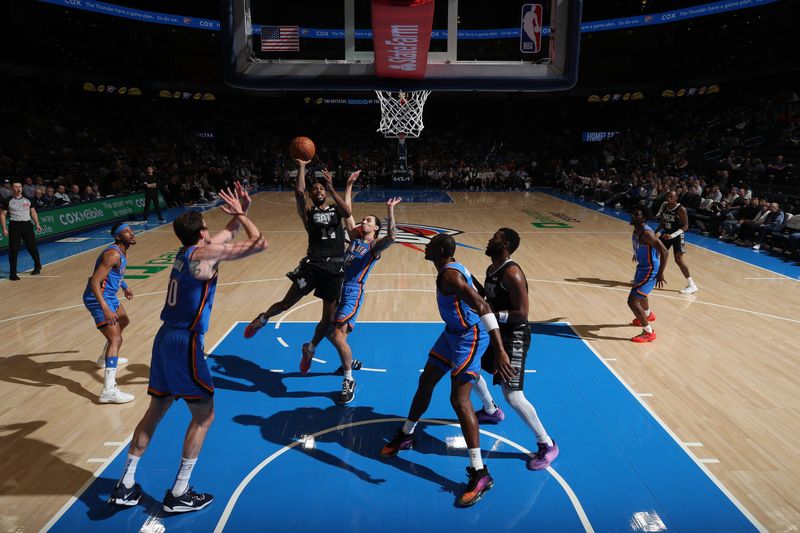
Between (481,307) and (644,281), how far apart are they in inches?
162

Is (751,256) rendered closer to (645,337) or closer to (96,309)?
(645,337)

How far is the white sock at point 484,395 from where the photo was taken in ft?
14.6

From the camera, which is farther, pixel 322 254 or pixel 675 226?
pixel 675 226

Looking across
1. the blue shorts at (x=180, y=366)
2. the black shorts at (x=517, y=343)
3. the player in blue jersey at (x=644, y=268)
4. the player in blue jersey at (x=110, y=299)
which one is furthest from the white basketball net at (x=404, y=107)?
the blue shorts at (x=180, y=366)

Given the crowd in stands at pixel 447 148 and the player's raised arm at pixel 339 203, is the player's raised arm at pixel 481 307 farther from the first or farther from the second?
the crowd in stands at pixel 447 148

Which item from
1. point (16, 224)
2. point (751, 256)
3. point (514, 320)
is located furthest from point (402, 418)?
point (751, 256)

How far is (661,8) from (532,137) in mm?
9691

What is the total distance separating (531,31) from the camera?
6.84 metres

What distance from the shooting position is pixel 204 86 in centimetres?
3259

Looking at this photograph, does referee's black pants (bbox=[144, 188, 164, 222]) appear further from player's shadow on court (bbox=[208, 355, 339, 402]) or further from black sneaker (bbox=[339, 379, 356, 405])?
black sneaker (bbox=[339, 379, 356, 405])

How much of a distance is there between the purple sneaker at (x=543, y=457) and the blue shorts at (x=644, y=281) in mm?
3388

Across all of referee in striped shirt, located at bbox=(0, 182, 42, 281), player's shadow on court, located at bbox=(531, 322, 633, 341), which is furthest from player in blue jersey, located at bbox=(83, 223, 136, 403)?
referee in striped shirt, located at bbox=(0, 182, 42, 281)

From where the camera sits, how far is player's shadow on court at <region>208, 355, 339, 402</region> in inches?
211

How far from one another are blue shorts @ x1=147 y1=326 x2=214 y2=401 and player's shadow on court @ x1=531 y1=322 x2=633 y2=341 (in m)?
4.65
